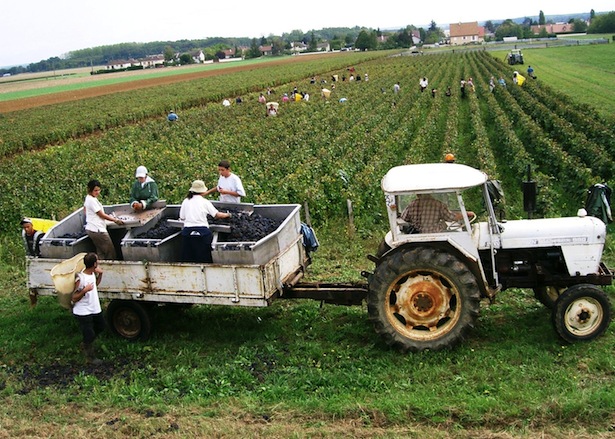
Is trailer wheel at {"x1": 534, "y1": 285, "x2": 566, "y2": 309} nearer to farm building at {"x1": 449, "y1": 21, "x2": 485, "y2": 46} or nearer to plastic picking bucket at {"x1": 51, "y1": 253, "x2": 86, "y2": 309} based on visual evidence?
plastic picking bucket at {"x1": 51, "y1": 253, "x2": 86, "y2": 309}

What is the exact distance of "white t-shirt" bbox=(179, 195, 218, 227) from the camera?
8719mm

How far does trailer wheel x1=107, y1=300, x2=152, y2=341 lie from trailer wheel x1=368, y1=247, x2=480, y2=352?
3376 mm

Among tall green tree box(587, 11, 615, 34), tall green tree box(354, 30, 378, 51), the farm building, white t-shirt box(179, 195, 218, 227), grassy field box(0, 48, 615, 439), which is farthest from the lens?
the farm building

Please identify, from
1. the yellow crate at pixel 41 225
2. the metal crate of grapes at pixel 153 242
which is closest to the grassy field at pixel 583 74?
the metal crate of grapes at pixel 153 242

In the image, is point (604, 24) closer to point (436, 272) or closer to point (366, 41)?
point (366, 41)

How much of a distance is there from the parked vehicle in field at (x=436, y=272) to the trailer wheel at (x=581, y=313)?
0.01 m

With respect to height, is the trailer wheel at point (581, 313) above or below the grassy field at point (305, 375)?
above

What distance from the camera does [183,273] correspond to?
8359mm

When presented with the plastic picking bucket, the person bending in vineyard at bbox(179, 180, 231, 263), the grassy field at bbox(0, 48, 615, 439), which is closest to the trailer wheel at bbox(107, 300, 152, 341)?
the grassy field at bbox(0, 48, 615, 439)

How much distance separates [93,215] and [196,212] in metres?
1.74

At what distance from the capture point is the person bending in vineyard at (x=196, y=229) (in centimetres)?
872

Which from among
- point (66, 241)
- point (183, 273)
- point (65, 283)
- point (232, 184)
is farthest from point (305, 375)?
point (66, 241)

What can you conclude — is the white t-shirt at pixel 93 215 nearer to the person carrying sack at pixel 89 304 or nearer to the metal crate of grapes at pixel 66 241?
the metal crate of grapes at pixel 66 241

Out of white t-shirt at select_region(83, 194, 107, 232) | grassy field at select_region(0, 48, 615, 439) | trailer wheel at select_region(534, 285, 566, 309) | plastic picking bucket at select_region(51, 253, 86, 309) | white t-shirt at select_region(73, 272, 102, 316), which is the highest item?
white t-shirt at select_region(83, 194, 107, 232)
